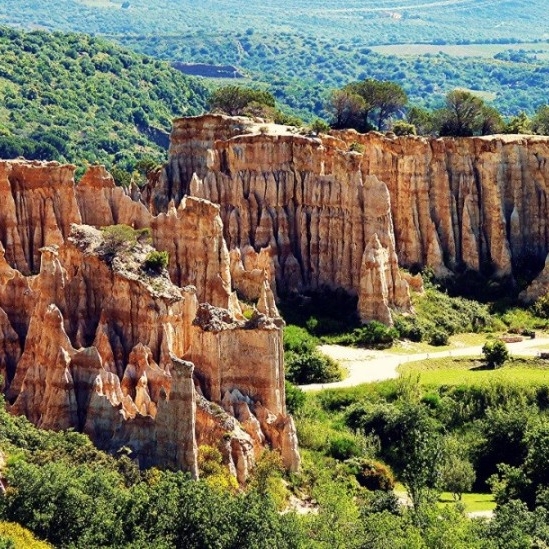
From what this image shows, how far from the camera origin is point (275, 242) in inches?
3088

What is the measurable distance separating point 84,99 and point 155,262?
87638 millimetres

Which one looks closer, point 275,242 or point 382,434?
point 382,434

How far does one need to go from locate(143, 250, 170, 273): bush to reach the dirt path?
11238 mm

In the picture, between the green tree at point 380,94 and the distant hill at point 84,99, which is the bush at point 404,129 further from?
the distant hill at point 84,99

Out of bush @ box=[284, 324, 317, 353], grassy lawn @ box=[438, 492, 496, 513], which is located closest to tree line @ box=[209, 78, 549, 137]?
bush @ box=[284, 324, 317, 353]

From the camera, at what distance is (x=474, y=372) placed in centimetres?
7062

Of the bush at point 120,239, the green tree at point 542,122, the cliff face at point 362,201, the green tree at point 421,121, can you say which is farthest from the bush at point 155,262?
the green tree at point 542,122

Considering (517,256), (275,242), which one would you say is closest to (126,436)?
(275,242)

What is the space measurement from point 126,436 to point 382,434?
41.6ft

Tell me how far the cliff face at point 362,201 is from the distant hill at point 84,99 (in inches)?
1867

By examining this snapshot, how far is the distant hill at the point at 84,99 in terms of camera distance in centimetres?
13312

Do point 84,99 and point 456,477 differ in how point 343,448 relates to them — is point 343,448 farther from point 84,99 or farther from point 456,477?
point 84,99

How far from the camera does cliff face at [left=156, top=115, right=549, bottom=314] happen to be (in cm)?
7775

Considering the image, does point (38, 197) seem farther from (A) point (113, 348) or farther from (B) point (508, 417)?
(B) point (508, 417)
